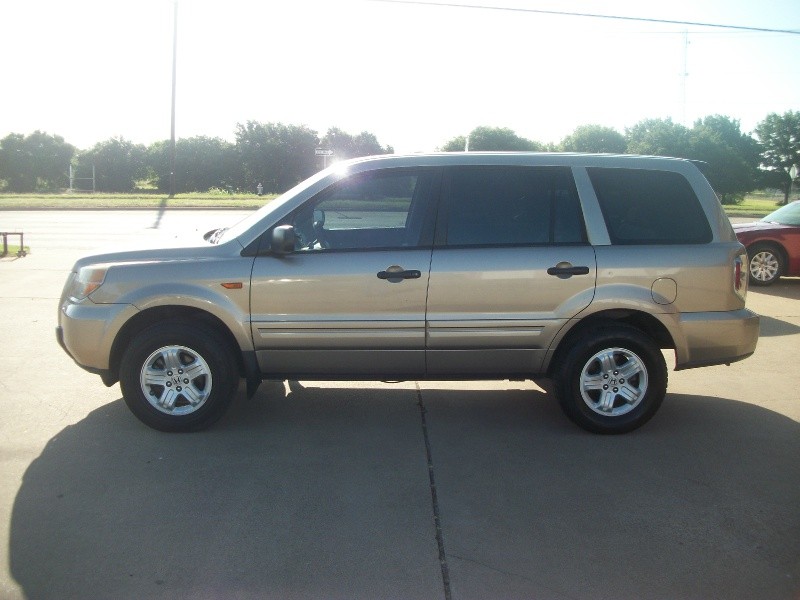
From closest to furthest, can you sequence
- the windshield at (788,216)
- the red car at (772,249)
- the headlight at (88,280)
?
the headlight at (88,280) < the red car at (772,249) < the windshield at (788,216)

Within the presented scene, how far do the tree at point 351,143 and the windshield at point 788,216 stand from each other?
48091mm

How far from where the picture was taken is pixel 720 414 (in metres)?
5.93

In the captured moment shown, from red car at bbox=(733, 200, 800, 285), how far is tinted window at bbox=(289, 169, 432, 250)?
349 inches

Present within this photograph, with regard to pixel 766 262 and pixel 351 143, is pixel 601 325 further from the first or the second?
pixel 351 143

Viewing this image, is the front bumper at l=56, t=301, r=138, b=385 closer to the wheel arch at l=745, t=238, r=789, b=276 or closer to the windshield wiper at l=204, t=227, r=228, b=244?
the windshield wiper at l=204, t=227, r=228, b=244

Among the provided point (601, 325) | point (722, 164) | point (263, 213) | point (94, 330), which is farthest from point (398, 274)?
point (722, 164)

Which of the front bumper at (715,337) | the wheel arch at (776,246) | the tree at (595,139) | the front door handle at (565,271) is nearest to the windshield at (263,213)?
the front door handle at (565,271)

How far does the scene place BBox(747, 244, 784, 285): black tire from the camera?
12453mm

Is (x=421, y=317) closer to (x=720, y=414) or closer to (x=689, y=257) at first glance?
(x=689, y=257)

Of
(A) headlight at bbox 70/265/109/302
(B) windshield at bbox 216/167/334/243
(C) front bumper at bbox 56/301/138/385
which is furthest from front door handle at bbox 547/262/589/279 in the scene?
(A) headlight at bbox 70/265/109/302

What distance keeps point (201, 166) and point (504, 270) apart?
57.0 m

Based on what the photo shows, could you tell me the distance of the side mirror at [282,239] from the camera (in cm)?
502

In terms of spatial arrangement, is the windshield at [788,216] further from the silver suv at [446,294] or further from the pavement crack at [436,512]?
the pavement crack at [436,512]

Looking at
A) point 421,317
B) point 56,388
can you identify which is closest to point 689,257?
point 421,317
